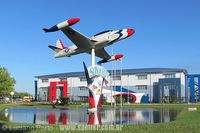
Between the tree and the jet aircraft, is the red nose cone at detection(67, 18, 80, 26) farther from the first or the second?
the tree

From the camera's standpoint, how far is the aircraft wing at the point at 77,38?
26.6m

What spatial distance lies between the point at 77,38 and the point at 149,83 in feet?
192

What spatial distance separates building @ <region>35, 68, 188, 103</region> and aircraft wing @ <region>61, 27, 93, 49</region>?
4320 cm

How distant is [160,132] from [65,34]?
16.2 meters

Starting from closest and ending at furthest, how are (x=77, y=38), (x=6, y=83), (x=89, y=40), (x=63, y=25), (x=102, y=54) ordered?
1. (x=63, y=25)
2. (x=77, y=38)
3. (x=89, y=40)
4. (x=102, y=54)
5. (x=6, y=83)

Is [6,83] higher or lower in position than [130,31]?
lower

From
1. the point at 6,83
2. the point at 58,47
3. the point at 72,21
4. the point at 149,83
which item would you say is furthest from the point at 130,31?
the point at 149,83

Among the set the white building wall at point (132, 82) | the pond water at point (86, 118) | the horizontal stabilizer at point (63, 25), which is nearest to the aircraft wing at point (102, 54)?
the pond water at point (86, 118)

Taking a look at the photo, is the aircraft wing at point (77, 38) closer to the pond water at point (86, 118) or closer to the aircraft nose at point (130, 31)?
the aircraft nose at point (130, 31)

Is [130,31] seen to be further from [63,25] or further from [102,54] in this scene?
[63,25]

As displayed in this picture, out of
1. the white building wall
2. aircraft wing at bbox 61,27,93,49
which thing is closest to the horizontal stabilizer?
aircraft wing at bbox 61,27,93,49

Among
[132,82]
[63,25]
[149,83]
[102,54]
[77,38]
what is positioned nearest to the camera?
[63,25]

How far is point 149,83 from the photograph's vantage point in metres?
83.5

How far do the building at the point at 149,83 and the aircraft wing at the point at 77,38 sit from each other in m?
43.2
